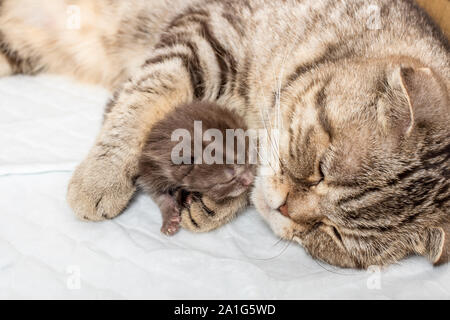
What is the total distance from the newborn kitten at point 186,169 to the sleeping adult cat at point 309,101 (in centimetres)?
5

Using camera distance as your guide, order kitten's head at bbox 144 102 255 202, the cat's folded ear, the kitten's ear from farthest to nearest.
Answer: kitten's head at bbox 144 102 255 202
the kitten's ear
the cat's folded ear

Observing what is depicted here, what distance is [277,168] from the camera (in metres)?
1.35

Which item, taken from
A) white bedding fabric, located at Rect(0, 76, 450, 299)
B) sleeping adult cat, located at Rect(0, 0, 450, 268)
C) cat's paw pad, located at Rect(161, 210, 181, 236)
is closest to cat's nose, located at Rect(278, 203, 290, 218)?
sleeping adult cat, located at Rect(0, 0, 450, 268)

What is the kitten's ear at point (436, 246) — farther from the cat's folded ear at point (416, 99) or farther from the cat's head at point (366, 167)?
the cat's folded ear at point (416, 99)

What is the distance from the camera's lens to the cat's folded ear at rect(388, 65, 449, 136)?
1.10 m

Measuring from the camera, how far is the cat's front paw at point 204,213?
4.85 feet

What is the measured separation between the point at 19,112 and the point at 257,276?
3.93 ft

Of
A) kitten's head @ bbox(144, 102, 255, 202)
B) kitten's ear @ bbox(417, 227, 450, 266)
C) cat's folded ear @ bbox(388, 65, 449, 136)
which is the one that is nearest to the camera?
cat's folded ear @ bbox(388, 65, 449, 136)

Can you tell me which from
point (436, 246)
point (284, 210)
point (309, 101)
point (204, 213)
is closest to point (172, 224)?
point (204, 213)

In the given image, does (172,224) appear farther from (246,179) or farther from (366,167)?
(366,167)

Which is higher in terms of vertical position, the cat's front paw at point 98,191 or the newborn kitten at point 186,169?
the newborn kitten at point 186,169

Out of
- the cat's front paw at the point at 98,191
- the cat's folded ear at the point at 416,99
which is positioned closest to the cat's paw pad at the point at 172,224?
the cat's front paw at the point at 98,191

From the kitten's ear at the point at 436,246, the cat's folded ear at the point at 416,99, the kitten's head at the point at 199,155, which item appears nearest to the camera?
the cat's folded ear at the point at 416,99

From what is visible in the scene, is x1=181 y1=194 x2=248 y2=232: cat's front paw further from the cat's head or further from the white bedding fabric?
the cat's head
